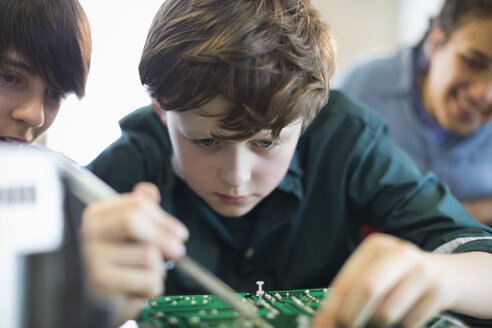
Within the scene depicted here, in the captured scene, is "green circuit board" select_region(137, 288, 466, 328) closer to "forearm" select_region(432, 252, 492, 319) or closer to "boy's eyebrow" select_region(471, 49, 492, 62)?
"forearm" select_region(432, 252, 492, 319)

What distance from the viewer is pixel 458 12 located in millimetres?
1013

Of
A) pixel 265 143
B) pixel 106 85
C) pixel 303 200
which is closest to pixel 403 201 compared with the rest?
pixel 303 200

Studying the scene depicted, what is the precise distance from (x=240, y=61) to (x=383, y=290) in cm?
27

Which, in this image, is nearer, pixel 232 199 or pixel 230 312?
pixel 230 312

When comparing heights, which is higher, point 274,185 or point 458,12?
point 458,12

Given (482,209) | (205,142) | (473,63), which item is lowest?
(482,209)

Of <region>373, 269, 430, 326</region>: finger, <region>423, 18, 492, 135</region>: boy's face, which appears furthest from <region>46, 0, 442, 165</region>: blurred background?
<region>423, 18, 492, 135</region>: boy's face

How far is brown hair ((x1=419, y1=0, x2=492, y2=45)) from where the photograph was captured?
954 mm

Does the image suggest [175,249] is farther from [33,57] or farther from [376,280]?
[33,57]

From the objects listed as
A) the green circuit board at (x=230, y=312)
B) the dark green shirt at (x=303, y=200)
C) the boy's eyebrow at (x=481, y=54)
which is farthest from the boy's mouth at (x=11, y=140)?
the boy's eyebrow at (x=481, y=54)

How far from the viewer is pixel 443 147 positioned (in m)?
1.12

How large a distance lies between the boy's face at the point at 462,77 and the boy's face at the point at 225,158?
1.85 ft

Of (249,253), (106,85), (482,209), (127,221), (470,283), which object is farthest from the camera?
(482,209)

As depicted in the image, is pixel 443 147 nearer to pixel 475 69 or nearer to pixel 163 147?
pixel 475 69
